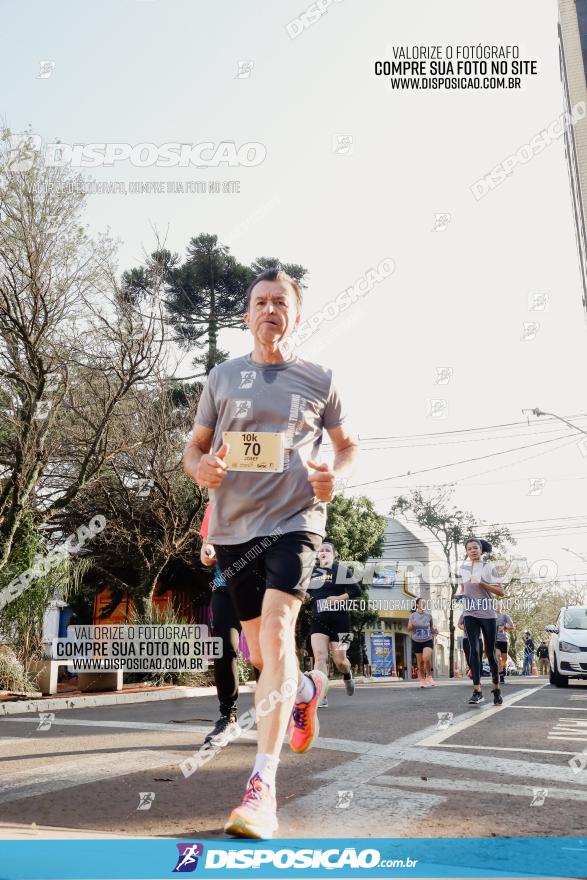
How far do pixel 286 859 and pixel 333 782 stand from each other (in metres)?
1.29

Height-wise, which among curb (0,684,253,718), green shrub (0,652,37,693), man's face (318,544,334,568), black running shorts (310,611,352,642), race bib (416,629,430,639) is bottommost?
curb (0,684,253,718)

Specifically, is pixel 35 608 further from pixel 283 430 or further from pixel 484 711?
pixel 283 430

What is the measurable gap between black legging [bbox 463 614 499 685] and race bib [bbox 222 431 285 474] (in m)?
6.00

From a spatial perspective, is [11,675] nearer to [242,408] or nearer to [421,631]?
[421,631]

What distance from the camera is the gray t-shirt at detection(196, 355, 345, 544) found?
9.46 feet

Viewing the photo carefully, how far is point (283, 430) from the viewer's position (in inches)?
116

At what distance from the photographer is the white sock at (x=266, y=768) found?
247cm

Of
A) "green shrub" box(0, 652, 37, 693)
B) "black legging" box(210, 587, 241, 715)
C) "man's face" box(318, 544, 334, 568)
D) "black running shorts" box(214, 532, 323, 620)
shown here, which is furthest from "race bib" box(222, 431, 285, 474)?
"green shrub" box(0, 652, 37, 693)

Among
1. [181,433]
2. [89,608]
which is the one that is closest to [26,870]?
[181,433]

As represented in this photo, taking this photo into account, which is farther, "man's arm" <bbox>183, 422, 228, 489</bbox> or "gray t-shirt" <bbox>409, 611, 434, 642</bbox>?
"gray t-shirt" <bbox>409, 611, 434, 642</bbox>

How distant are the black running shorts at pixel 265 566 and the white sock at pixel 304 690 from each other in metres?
0.40

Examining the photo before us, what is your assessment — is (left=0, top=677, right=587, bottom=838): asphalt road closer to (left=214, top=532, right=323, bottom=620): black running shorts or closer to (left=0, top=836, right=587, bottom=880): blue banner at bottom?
(left=0, top=836, right=587, bottom=880): blue banner at bottom

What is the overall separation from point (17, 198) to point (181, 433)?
6.87 metres

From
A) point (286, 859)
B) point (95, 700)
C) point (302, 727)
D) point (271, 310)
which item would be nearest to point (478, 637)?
point (302, 727)
